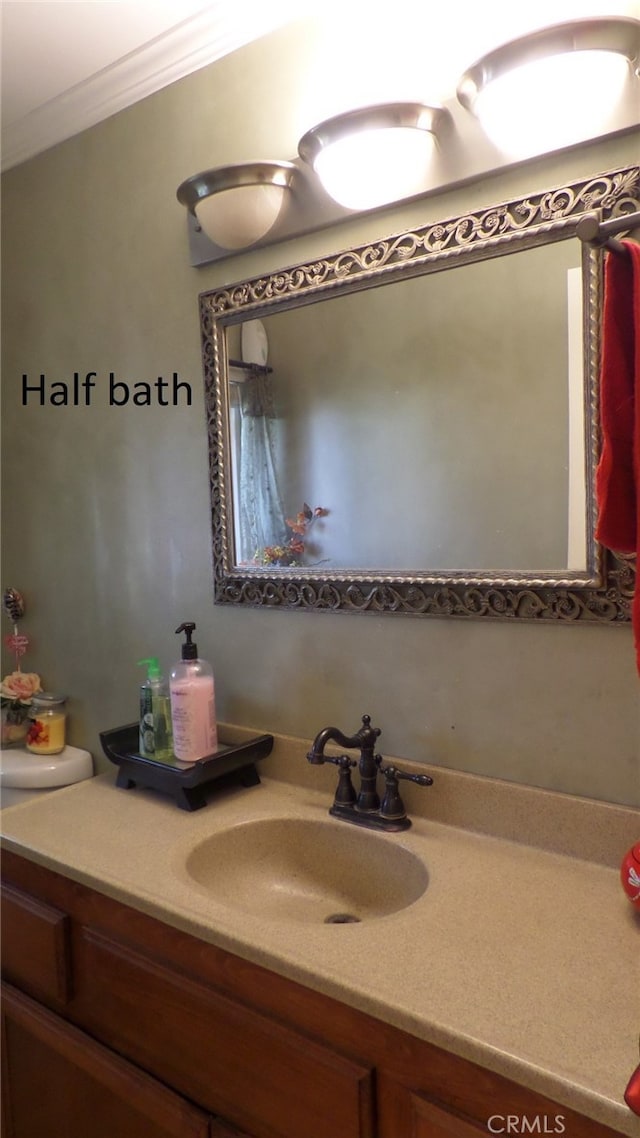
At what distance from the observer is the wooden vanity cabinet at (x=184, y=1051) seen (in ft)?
2.63

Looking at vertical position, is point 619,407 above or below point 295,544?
above

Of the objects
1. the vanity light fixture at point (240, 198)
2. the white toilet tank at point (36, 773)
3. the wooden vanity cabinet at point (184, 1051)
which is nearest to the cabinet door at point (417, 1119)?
the wooden vanity cabinet at point (184, 1051)

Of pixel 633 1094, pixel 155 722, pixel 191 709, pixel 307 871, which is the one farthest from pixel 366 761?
pixel 633 1094

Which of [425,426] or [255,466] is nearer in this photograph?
[425,426]

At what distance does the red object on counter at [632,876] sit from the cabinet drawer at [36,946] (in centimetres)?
84

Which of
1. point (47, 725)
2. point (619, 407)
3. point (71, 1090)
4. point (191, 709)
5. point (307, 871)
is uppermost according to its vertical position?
point (619, 407)

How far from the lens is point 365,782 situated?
1.30 m

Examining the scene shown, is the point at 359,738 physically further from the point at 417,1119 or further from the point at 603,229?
the point at 603,229

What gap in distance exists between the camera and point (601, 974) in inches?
33.2

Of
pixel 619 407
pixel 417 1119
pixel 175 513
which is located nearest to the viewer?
pixel 417 1119

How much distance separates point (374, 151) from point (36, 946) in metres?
1.42

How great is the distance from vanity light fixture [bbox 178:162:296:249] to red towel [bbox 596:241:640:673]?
698 millimetres

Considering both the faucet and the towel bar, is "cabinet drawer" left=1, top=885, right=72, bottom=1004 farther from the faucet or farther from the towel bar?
the towel bar

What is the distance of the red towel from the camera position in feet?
2.95
